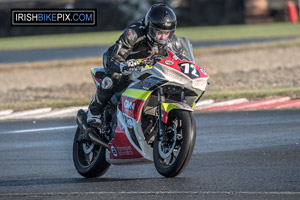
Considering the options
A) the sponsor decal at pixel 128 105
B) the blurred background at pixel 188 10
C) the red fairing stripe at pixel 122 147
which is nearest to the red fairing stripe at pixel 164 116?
the sponsor decal at pixel 128 105

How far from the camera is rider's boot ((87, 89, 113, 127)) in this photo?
7562mm

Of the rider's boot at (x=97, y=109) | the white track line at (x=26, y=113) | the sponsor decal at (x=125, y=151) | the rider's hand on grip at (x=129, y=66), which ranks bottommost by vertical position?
the white track line at (x=26, y=113)

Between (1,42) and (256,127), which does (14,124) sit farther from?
(1,42)

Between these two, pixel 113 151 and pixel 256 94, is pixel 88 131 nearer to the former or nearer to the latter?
pixel 113 151

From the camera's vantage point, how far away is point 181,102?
22.5 feet

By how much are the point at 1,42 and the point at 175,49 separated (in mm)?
36307

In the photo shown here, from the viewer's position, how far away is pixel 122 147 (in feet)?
23.7

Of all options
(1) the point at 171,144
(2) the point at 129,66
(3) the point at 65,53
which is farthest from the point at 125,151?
(3) the point at 65,53

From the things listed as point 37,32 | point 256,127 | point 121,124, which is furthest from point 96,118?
point 37,32

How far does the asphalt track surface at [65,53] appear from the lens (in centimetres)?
2908

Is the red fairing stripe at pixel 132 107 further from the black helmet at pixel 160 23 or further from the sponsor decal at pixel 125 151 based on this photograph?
the black helmet at pixel 160 23

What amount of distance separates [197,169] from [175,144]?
2.79 feet

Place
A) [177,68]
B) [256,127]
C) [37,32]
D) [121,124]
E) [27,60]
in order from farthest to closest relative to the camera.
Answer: [37,32]
[27,60]
[256,127]
[121,124]
[177,68]

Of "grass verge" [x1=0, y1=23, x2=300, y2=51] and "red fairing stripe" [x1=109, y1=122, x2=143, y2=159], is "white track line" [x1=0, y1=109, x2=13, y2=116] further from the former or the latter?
"grass verge" [x1=0, y1=23, x2=300, y2=51]
